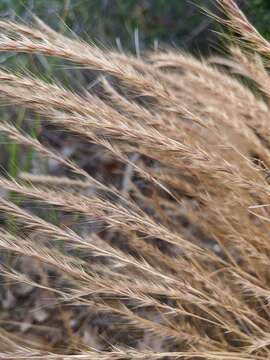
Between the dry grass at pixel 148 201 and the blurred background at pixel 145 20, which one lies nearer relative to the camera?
the dry grass at pixel 148 201

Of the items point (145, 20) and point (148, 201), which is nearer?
point (148, 201)

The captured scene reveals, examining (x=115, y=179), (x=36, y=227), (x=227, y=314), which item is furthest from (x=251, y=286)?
(x=115, y=179)

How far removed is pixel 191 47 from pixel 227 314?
49.0 inches

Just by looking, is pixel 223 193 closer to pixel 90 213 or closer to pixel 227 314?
pixel 227 314


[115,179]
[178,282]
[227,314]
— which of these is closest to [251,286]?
[178,282]

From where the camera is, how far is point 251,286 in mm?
1212

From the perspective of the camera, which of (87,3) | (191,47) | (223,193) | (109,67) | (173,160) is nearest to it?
(109,67)

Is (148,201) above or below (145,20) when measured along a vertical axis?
below

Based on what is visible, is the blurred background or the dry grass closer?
the dry grass

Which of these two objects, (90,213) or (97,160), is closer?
(90,213)

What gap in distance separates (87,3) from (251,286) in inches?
55.4

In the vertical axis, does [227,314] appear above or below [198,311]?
above

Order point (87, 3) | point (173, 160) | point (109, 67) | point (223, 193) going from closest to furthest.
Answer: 1. point (109, 67)
2. point (173, 160)
3. point (223, 193)
4. point (87, 3)

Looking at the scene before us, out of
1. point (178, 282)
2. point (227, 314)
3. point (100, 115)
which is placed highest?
Result: point (100, 115)
